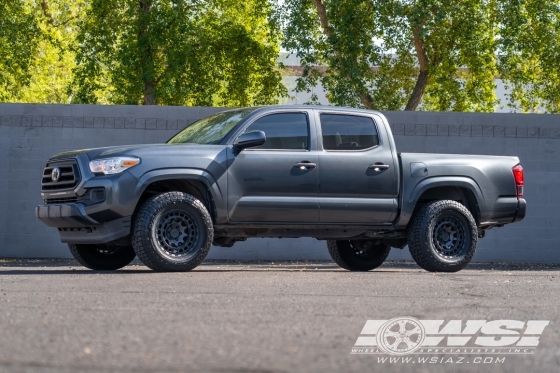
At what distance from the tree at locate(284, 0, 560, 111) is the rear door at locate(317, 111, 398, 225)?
11671mm

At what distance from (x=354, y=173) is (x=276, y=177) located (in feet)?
2.98

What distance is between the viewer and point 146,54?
2483cm

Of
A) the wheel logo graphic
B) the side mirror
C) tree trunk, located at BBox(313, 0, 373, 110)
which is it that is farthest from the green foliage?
the wheel logo graphic

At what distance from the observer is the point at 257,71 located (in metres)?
26.9

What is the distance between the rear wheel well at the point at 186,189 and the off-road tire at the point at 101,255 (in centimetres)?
114

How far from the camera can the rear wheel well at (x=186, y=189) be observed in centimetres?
1037

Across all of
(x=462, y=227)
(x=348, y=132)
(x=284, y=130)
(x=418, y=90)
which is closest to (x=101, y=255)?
(x=284, y=130)

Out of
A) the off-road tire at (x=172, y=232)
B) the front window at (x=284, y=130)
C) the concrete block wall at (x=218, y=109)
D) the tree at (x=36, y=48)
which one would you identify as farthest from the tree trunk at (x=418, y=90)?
the off-road tire at (x=172, y=232)

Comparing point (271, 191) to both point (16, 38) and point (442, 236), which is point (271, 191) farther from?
point (16, 38)

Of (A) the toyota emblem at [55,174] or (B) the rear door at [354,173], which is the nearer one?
(A) the toyota emblem at [55,174]

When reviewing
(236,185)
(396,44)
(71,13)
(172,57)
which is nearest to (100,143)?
(236,185)

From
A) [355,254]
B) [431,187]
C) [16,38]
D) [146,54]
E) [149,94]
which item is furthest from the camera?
[16,38]

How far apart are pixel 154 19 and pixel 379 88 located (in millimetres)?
5933

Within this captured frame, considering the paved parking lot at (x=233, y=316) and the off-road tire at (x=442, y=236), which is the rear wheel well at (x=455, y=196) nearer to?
the off-road tire at (x=442, y=236)
